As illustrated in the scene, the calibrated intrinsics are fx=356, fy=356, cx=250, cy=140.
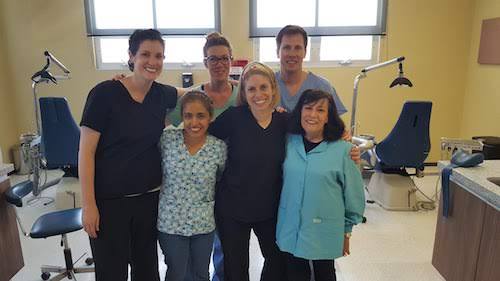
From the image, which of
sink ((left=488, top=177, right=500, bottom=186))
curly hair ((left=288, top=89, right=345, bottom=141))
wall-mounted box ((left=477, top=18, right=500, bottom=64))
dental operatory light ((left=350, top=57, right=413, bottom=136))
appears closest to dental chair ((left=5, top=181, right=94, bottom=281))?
curly hair ((left=288, top=89, right=345, bottom=141))

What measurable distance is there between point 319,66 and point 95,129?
3434mm

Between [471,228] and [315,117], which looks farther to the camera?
[471,228]

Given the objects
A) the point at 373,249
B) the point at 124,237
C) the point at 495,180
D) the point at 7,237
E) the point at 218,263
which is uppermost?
the point at 495,180

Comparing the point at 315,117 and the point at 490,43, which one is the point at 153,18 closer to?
the point at 315,117

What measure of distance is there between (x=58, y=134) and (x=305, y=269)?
2409mm

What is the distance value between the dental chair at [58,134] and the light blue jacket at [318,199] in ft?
7.37

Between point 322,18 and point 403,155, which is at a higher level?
point 322,18

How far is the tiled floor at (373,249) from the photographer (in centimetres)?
229

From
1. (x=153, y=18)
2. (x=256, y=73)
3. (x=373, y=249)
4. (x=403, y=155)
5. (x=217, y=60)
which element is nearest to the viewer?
(x=256, y=73)

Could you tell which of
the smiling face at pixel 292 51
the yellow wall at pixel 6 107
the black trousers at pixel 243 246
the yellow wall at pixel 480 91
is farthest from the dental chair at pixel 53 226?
the yellow wall at pixel 480 91

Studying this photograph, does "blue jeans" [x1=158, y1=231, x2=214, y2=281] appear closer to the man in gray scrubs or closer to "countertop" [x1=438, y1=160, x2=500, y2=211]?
the man in gray scrubs

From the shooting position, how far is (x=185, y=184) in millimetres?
A: 1488

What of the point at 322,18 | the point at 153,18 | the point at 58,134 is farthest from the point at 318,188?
the point at 153,18

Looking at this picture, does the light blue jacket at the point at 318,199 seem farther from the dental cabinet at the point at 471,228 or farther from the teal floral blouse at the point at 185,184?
the dental cabinet at the point at 471,228
